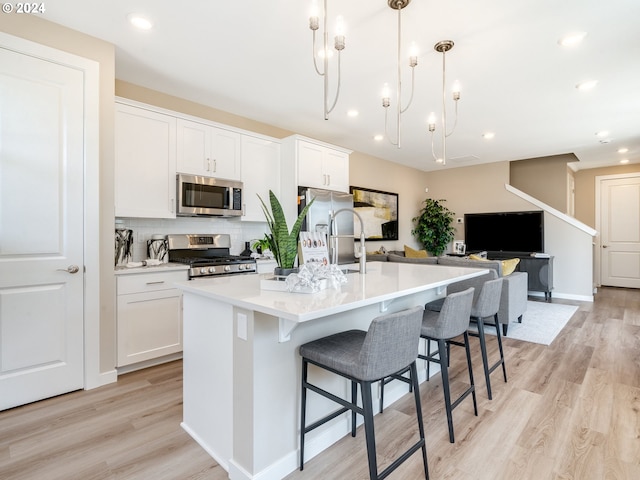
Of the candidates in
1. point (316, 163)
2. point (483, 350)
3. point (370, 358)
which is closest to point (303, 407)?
point (370, 358)

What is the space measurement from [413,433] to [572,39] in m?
3.06

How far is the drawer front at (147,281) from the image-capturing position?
110 inches

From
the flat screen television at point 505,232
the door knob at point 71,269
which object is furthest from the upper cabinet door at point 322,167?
the flat screen television at point 505,232

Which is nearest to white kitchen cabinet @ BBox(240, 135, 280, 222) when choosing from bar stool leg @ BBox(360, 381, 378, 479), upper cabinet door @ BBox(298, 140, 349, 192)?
upper cabinet door @ BBox(298, 140, 349, 192)

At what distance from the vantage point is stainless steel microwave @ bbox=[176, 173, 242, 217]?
3.40m

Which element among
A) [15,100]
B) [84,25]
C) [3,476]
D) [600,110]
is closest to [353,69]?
[84,25]

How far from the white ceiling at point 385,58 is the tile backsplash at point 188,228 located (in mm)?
1361

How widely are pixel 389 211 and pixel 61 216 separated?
528 cm

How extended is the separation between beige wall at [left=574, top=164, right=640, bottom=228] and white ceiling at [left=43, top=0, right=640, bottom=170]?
3.31 m

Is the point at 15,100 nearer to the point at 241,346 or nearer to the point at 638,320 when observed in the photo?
the point at 241,346

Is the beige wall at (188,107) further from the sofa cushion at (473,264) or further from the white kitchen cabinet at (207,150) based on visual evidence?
the sofa cushion at (473,264)

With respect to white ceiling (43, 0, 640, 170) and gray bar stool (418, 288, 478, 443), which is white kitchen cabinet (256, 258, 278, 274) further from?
gray bar stool (418, 288, 478, 443)

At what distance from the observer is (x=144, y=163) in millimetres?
3172

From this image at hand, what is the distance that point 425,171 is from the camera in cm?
772
